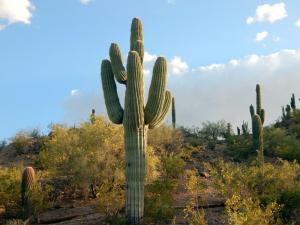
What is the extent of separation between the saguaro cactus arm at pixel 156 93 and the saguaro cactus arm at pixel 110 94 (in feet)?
3.43

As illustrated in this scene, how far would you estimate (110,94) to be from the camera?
1688 centimetres

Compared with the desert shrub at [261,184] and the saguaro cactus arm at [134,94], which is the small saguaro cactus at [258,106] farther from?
the saguaro cactus arm at [134,94]

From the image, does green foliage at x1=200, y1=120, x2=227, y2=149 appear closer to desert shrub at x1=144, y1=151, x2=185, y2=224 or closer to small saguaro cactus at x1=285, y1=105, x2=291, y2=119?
small saguaro cactus at x1=285, y1=105, x2=291, y2=119

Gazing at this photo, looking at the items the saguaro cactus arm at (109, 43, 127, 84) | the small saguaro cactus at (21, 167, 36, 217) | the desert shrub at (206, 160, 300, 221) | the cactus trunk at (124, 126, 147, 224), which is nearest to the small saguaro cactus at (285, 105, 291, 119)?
the desert shrub at (206, 160, 300, 221)

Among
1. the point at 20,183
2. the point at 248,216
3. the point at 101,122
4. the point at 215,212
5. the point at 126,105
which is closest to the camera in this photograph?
the point at 248,216

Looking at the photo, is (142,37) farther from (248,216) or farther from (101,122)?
(248,216)

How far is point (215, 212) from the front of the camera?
55.1ft

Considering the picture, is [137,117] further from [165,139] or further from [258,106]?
[258,106]

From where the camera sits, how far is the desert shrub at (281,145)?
29.1 meters

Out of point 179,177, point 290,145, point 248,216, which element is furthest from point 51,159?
point 290,145

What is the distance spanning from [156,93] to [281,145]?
1823cm

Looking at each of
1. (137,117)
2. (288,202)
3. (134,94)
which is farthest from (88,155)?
(288,202)

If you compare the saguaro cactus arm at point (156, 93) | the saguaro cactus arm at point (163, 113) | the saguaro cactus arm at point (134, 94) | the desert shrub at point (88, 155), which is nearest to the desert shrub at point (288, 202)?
the saguaro cactus arm at point (163, 113)

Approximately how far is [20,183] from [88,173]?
2.65 m
